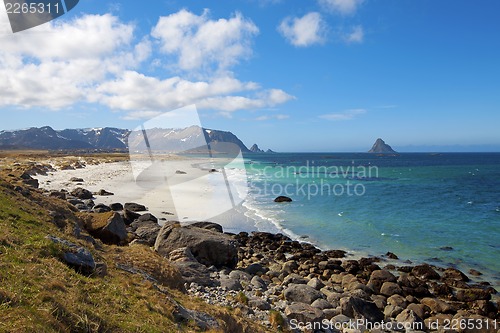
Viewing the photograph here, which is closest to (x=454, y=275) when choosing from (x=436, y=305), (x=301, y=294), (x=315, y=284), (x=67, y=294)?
(x=436, y=305)

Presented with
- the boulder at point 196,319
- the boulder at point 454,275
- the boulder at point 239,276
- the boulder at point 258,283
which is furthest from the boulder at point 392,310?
the boulder at point 196,319

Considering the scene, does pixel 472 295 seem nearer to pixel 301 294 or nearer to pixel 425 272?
pixel 425 272

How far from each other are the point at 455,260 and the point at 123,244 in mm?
20468

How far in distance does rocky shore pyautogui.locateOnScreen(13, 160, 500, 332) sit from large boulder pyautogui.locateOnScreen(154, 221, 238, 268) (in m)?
0.05

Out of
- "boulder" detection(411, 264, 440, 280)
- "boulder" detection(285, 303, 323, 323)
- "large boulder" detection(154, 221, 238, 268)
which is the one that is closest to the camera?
"boulder" detection(285, 303, 323, 323)

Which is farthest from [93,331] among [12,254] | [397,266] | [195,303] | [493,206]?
[493,206]

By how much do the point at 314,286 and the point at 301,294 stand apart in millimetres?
2286

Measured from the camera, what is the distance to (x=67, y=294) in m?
6.28

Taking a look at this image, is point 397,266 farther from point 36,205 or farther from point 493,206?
point 493,206

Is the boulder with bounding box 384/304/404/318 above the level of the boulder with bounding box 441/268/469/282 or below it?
above

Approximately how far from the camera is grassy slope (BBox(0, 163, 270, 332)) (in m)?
5.25

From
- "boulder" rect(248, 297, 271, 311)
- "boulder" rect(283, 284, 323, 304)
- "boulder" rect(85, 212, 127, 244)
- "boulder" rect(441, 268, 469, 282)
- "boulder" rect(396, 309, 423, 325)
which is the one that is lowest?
"boulder" rect(441, 268, 469, 282)

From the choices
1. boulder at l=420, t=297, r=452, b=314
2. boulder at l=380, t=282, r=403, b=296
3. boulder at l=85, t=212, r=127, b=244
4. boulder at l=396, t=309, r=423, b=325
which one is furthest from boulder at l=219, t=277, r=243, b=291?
boulder at l=420, t=297, r=452, b=314

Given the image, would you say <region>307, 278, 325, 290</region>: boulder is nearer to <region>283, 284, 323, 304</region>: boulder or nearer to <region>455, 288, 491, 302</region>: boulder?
<region>283, 284, 323, 304</region>: boulder
